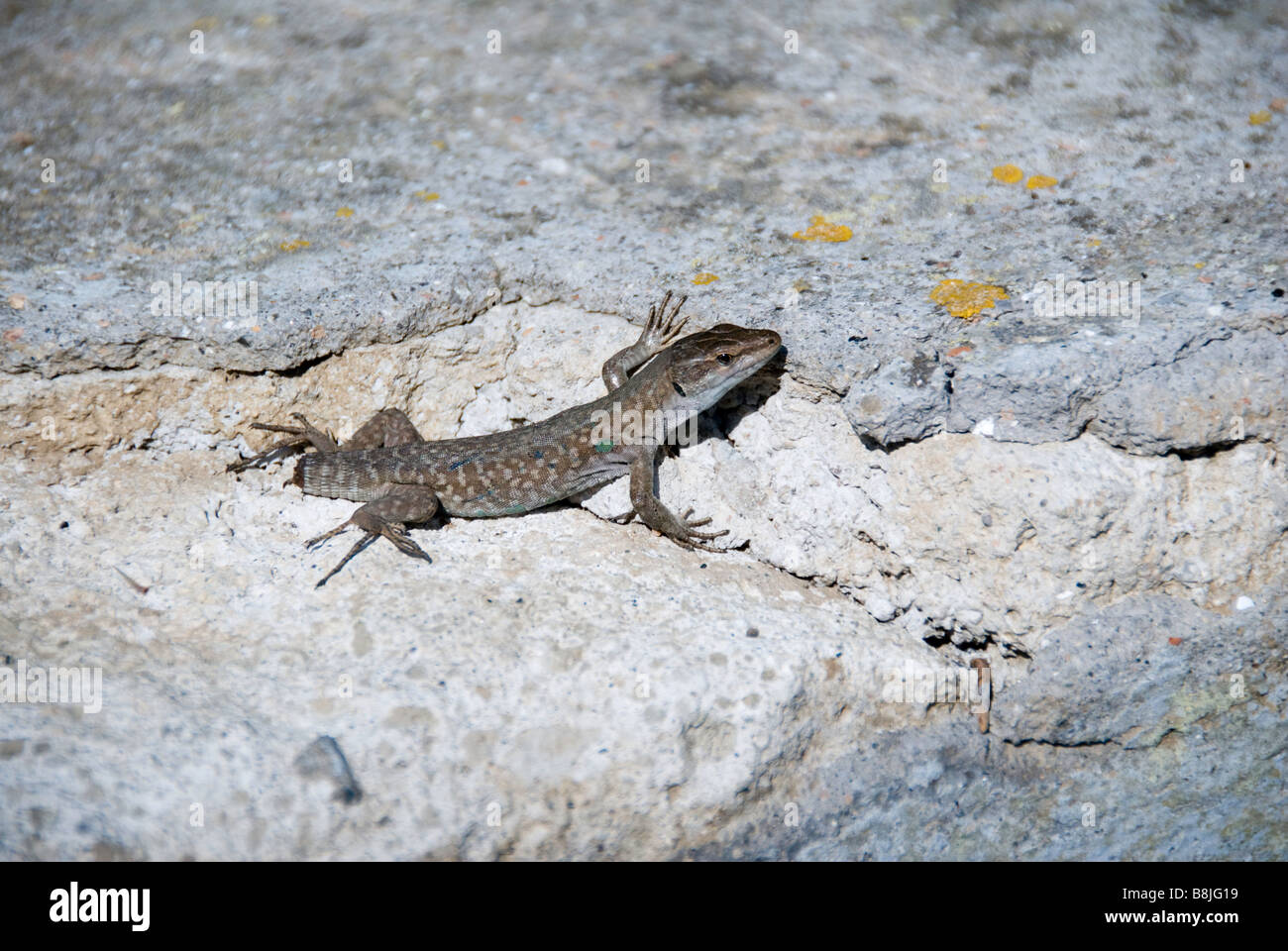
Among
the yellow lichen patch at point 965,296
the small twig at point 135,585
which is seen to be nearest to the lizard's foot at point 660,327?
the yellow lichen patch at point 965,296

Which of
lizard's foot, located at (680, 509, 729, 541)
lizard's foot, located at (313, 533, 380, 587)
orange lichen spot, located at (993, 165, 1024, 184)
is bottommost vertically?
lizard's foot, located at (313, 533, 380, 587)

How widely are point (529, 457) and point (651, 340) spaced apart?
0.82 metres

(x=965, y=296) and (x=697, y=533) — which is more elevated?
(x=965, y=296)

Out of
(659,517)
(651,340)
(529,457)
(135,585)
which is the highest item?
(651,340)

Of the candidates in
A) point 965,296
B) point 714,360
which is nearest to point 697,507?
point 714,360

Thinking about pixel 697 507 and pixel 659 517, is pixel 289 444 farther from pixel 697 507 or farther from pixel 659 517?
pixel 697 507

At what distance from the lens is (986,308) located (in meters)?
4.25

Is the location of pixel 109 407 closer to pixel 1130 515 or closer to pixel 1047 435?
pixel 1047 435

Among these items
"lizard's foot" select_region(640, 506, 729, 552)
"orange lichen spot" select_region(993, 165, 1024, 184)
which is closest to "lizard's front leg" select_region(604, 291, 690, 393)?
"lizard's foot" select_region(640, 506, 729, 552)

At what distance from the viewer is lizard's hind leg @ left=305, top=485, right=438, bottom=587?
4234 millimetres

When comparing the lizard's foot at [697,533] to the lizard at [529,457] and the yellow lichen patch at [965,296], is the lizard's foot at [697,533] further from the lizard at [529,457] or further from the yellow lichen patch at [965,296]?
the yellow lichen patch at [965,296]

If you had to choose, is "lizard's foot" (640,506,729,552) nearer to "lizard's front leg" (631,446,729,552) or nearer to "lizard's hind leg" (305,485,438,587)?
"lizard's front leg" (631,446,729,552)

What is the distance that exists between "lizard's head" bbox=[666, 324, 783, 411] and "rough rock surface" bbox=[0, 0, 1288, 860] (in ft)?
0.80

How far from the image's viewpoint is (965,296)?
4332mm
